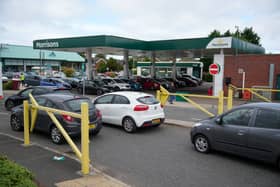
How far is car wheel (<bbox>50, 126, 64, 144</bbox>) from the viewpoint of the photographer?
7.61 m

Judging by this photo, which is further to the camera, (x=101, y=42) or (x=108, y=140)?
(x=101, y=42)

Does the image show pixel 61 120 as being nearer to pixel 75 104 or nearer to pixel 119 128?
pixel 75 104

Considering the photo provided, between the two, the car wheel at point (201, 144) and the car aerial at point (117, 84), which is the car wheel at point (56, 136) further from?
the car aerial at point (117, 84)

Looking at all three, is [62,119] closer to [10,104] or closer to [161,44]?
[10,104]

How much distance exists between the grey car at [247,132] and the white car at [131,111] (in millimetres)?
2611

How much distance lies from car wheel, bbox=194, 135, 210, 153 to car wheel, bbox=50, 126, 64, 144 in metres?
4.14

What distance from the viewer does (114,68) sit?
80.4m

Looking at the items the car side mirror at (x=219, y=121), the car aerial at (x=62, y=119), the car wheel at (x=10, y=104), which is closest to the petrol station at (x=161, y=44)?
the car wheel at (x=10, y=104)

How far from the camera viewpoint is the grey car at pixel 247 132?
5.49 metres

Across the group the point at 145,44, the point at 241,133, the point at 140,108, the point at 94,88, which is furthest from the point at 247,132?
the point at 145,44

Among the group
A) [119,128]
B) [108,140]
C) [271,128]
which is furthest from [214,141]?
[119,128]

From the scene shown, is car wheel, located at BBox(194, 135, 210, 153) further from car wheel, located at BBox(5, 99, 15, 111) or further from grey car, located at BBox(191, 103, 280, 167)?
car wheel, located at BBox(5, 99, 15, 111)

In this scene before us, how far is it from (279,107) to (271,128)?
22.8 inches

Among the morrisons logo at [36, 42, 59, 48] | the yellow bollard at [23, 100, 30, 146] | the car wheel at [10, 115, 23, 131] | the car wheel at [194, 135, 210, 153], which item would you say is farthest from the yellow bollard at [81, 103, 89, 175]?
the morrisons logo at [36, 42, 59, 48]
